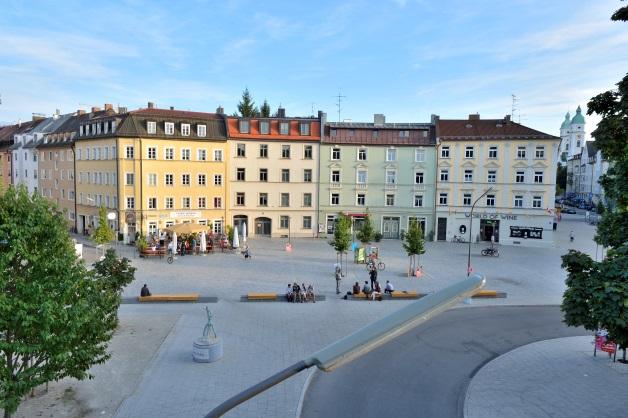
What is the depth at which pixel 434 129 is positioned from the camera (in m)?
48.9

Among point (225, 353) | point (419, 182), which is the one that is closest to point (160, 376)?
point (225, 353)

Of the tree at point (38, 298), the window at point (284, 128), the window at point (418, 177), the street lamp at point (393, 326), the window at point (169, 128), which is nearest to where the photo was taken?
the street lamp at point (393, 326)

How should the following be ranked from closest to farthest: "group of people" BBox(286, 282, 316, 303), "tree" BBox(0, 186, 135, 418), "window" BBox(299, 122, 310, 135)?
"tree" BBox(0, 186, 135, 418)
"group of people" BBox(286, 282, 316, 303)
"window" BBox(299, 122, 310, 135)

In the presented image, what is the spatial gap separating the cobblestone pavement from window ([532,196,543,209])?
Answer: 29868mm

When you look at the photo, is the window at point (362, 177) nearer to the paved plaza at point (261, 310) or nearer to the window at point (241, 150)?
the paved plaza at point (261, 310)

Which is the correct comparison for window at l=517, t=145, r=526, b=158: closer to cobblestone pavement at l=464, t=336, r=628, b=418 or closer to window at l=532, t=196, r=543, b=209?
window at l=532, t=196, r=543, b=209

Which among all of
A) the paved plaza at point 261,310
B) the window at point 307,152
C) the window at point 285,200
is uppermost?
the window at point 307,152

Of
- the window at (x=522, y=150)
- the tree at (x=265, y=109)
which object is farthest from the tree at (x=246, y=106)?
the window at (x=522, y=150)

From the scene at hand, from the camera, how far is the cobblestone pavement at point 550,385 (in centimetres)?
1323

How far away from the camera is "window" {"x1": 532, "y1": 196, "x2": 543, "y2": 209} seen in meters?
45.9

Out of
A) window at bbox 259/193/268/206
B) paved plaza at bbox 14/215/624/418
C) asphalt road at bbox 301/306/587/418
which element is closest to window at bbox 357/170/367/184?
paved plaza at bbox 14/215/624/418

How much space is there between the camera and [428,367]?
16188mm

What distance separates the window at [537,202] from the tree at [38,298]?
1730 inches

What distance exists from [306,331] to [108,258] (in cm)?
881
